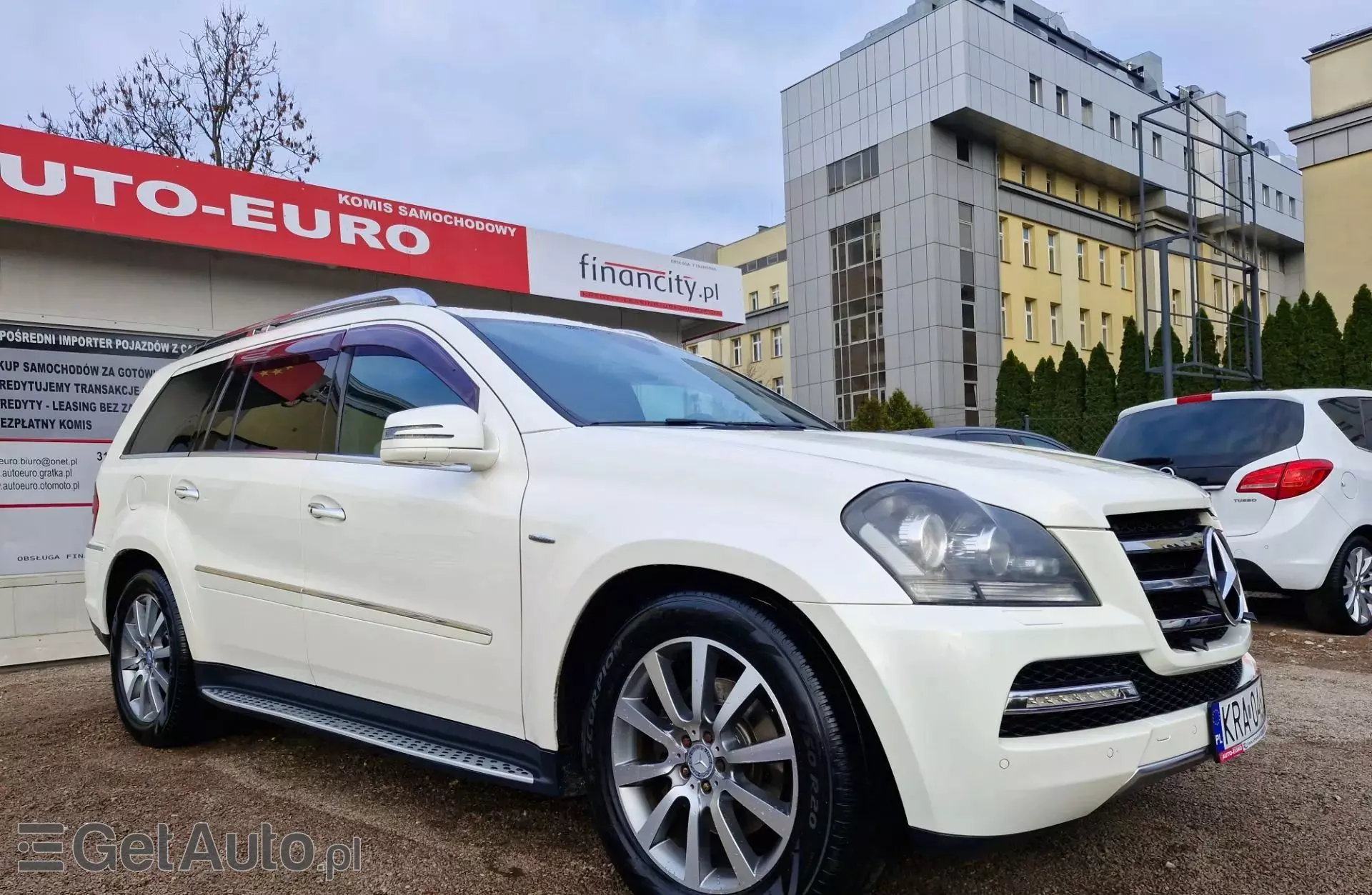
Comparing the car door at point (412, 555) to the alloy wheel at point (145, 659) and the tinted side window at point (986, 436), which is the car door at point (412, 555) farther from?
the tinted side window at point (986, 436)

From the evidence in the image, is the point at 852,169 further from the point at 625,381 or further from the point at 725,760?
the point at 725,760

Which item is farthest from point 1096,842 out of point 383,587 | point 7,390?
point 7,390

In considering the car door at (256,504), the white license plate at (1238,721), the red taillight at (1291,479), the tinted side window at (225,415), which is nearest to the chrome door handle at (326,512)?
the car door at (256,504)

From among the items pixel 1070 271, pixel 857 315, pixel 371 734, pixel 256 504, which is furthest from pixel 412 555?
pixel 1070 271

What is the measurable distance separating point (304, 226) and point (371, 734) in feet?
19.6

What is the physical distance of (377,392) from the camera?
3463 mm

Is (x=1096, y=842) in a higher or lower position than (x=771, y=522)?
lower

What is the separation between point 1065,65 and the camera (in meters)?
39.4

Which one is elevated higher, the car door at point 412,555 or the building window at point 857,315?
the building window at point 857,315

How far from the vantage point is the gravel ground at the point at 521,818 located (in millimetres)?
2705

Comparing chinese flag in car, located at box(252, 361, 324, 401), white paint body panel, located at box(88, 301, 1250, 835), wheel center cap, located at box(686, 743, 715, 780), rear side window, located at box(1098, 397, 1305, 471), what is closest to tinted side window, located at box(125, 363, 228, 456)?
chinese flag in car, located at box(252, 361, 324, 401)

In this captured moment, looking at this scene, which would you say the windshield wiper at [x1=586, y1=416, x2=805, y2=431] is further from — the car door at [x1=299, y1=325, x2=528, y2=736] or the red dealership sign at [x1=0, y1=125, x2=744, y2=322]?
the red dealership sign at [x1=0, y1=125, x2=744, y2=322]

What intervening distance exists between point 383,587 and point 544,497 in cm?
71

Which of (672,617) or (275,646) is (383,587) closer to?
(275,646)
